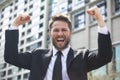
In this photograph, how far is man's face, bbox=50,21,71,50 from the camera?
121 inches

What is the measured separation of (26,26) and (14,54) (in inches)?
1822

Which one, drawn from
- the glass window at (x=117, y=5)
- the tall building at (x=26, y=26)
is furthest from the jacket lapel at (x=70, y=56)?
the tall building at (x=26, y=26)

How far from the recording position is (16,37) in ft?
10.6

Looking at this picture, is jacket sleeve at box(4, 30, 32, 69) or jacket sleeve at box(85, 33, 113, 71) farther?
jacket sleeve at box(4, 30, 32, 69)

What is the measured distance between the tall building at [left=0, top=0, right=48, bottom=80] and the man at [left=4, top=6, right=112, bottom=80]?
3622 cm

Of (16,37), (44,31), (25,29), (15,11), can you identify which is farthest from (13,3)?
(16,37)

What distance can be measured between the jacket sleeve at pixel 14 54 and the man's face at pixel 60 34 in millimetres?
288

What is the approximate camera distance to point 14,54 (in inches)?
125

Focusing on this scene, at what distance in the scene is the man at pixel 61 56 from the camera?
304 cm

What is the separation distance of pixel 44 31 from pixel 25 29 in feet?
26.2

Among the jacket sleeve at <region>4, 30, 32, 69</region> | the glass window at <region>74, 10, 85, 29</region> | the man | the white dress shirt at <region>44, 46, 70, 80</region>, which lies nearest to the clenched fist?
the man

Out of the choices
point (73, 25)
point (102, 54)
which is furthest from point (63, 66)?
point (73, 25)

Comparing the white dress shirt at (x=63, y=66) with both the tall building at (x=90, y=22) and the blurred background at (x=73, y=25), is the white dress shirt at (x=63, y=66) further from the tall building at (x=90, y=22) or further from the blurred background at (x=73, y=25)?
the tall building at (x=90, y=22)

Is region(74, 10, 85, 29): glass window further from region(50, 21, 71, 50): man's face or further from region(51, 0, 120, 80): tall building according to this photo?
region(50, 21, 71, 50): man's face
